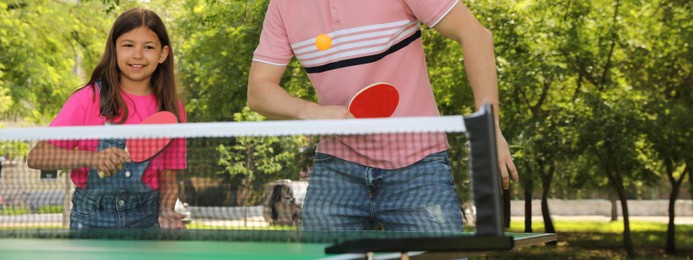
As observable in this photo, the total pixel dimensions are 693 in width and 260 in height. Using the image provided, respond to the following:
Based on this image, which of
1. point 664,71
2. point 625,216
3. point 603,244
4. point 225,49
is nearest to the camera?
point 225,49

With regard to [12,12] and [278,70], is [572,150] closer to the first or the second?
[12,12]

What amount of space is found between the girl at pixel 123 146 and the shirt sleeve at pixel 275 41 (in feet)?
2.00

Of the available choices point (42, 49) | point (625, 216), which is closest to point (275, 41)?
point (42, 49)

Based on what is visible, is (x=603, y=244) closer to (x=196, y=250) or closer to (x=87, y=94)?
(x=87, y=94)

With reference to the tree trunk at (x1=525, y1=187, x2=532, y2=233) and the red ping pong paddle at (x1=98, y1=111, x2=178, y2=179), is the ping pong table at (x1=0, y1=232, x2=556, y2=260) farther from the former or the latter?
the tree trunk at (x1=525, y1=187, x2=532, y2=233)

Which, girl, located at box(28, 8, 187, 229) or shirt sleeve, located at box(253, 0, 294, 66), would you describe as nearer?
girl, located at box(28, 8, 187, 229)

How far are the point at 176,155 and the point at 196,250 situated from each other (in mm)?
598

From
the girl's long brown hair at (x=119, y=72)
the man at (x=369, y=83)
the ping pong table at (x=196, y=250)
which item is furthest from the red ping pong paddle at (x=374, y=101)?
the girl's long brown hair at (x=119, y=72)

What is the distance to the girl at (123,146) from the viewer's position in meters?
3.26

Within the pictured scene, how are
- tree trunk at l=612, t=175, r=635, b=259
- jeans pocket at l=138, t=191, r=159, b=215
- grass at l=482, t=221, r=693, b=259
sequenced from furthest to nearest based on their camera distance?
grass at l=482, t=221, r=693, b=259 < tree trunk at l=612, t=175, r=635, b=259 < jeans pocket at l=138, t=191, r=159, b=215

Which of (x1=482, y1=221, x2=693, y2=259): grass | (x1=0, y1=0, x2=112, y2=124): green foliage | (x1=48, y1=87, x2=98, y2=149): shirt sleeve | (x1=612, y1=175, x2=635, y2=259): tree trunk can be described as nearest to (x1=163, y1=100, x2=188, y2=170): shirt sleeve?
(x1=48, y1=87, x2=98, y2=149): shirt sleeve

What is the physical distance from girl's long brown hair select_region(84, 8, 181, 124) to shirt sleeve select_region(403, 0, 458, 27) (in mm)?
1379

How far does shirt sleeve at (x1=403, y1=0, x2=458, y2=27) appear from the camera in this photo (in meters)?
3.29

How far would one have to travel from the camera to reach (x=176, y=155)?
10.1ft
